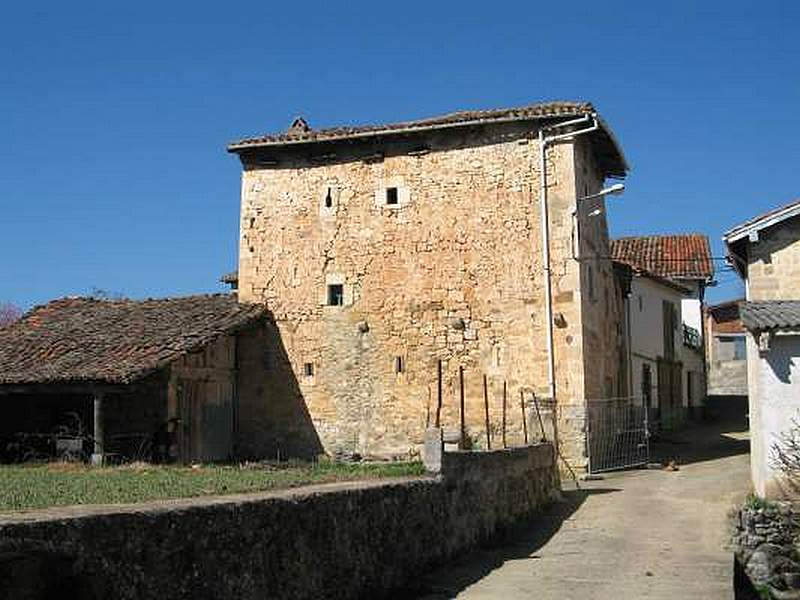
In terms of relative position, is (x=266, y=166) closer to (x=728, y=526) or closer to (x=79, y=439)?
(x=79, y=439)

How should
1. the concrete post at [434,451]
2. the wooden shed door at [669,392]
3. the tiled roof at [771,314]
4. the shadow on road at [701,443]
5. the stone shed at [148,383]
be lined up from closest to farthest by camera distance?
1. the concrete post at [434,451]
2. the tiled roof at [771,314]
3. the stone shed at [148,383]
4. the shadow on road at [701,443]
5. the wooden shed door at [669,392]

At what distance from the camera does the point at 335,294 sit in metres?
22.3

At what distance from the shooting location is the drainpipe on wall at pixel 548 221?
66.1 feet

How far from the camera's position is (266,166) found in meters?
23.1

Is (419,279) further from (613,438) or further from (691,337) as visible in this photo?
(691,337)

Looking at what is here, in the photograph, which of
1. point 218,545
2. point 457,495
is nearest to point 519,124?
point 457,495

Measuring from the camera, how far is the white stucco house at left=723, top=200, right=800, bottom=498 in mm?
13430

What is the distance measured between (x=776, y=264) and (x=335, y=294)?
1023cm

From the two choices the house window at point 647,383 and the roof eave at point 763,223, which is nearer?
the roof eave at point 763,223

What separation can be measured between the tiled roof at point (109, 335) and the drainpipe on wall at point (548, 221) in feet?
22.2

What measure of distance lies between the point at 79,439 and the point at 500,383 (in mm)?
8736

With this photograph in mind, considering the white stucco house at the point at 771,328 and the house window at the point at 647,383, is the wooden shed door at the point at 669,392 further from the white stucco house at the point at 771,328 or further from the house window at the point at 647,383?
the white stucco house at the point at 771,328

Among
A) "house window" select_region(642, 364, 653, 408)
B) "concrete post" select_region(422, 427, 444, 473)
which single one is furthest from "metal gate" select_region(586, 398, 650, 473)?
"concrete post" select_region(422, 427, 444, 473)

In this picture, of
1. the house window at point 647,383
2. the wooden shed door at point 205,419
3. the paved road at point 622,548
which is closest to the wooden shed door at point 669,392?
the house window at point 647,383
